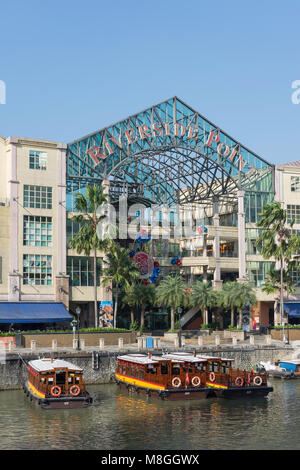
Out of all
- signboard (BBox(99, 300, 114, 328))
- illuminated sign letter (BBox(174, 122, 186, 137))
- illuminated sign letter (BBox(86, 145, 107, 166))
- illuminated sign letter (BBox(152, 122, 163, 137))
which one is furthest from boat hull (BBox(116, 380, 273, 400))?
illuminated sign letter (BBox(174, 122, 186, 137))

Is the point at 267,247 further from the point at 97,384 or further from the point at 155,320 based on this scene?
the point at 97,384

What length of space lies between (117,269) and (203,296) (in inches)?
484

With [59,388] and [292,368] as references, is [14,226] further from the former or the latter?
[292,368]

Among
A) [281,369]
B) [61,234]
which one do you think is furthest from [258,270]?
[281,369]

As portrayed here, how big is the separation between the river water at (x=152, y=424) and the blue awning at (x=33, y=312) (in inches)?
738

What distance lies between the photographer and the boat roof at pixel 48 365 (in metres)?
47.9

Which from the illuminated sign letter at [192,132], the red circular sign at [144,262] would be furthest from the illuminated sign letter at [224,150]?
the red circular sign at [144,262]

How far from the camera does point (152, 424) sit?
4141 cm

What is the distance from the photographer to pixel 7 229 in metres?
76.3

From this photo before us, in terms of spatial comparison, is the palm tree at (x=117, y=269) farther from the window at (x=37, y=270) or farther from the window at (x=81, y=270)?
the window at (x=37, y=270)

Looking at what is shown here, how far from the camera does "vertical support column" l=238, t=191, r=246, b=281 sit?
92.0 metres

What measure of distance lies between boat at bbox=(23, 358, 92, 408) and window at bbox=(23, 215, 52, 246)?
30529 mm
